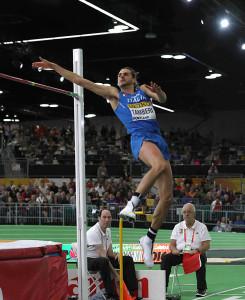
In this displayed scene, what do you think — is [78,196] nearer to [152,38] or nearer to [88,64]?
[152,38]

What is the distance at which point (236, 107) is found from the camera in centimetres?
3167

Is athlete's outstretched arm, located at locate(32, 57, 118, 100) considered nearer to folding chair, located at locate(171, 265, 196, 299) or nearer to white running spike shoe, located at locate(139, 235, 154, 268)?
white running spike shoe, located at locate(139, 235, 154, 268)

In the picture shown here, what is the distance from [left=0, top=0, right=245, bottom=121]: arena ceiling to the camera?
590 inches

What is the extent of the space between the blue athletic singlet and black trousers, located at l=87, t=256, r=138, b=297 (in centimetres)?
260

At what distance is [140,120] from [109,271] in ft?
10.0

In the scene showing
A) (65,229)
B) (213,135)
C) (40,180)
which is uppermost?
(213,135)

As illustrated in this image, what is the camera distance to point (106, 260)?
8469mm

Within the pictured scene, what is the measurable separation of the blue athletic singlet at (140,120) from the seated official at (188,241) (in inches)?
150

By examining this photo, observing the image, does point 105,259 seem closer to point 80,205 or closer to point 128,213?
point 80,205

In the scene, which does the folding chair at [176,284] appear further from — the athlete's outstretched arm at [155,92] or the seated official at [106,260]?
the athlete's outstretched arm at [155,92]

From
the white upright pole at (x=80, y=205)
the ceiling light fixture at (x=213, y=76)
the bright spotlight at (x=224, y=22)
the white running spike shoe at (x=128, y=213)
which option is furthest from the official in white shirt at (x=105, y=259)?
the ceiling light fixture at (x=213, y=76)

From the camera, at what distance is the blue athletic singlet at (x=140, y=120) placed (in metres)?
5.99

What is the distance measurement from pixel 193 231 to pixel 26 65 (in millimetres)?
11647

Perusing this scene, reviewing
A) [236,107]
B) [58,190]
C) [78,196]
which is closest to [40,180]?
[58,190]
